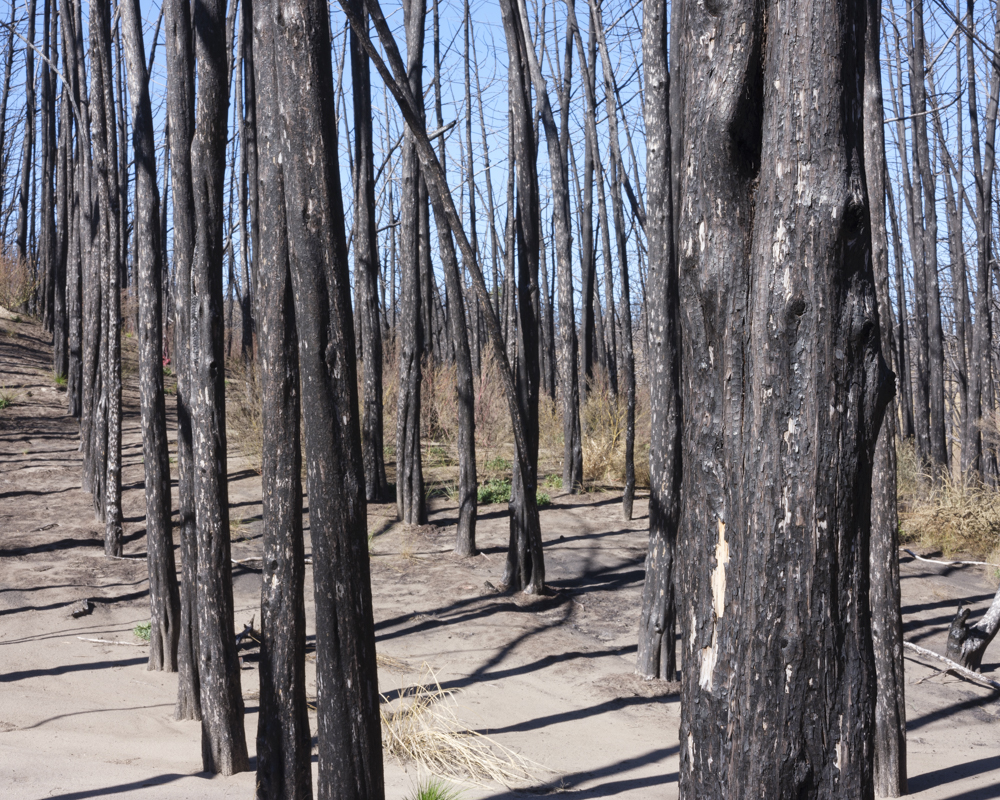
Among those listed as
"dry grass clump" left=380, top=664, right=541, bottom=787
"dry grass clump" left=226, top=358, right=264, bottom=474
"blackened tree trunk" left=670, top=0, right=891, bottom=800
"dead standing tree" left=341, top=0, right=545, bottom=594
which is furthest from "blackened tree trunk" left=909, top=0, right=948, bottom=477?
"blackened tree trunk" left=670, top=0, right=891, bottom=800

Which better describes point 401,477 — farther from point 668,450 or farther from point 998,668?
point 998,668

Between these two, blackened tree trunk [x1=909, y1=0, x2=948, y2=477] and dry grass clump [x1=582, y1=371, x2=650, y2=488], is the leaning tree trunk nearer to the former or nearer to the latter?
dry grass clump [x1=582, y1=371, x2=650, y2=488]

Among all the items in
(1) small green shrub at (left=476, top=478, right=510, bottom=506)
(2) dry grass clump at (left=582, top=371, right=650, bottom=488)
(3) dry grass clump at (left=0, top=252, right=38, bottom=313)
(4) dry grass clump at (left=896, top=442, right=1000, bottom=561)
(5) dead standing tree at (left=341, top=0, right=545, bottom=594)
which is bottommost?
(4) dry grass clump at (left=896, top=442, right=1000, bottom=561)

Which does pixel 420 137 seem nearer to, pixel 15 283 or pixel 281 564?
pixel 281 564

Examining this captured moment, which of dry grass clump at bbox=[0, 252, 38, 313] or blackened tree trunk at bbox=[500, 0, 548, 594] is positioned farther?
dry grass clump at bbox=[0, 252, 38, 313]

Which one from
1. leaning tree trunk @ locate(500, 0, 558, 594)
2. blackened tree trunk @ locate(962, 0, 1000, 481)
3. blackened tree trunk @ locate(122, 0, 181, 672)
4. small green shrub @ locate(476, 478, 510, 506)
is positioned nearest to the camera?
blackened tree trunk @ locate(122, 0, 181, 672)

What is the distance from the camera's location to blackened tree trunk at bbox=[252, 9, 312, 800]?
3064 millimetres

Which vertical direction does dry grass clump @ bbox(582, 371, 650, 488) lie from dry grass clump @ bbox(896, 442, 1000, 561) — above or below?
above

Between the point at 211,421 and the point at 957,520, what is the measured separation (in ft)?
31.9

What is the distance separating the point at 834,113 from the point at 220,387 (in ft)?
10.7

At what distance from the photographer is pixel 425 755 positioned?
414 cm

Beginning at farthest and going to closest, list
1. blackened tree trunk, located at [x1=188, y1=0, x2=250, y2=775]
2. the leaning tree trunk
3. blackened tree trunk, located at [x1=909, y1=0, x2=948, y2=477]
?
blackened tree trunk, located at [x1=909, y1=0, x2=948, y2=477]
the leaning tree trunk
blackened tree trunk, located at [x1=188, y1=0, x2=250, y2=775]

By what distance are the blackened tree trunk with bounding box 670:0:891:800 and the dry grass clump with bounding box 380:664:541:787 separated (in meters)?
2.50

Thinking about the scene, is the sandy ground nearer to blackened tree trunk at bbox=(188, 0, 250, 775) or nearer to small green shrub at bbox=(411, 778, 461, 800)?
small green shrub at bbox=(411, 778, 461, 800)
